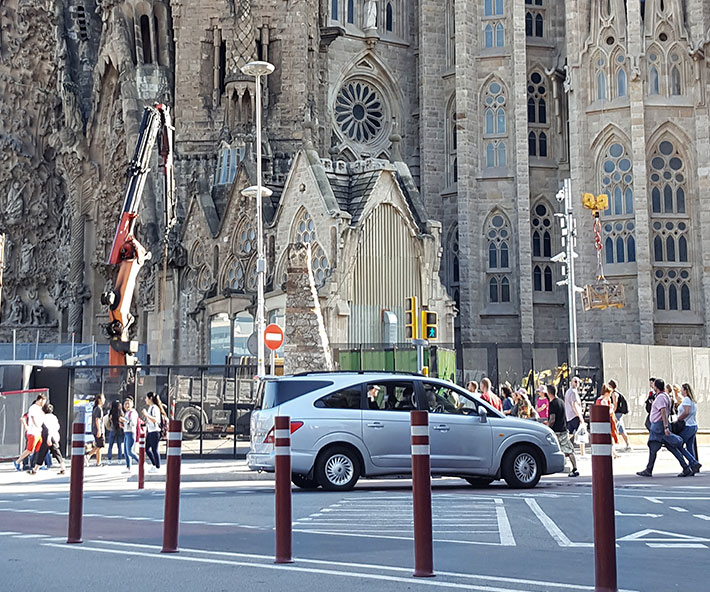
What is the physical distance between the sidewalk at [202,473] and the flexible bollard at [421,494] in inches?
393

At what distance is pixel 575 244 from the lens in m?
40.6

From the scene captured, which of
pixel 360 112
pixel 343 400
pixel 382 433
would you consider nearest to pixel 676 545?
pixel 382 433

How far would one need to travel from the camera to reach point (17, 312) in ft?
192

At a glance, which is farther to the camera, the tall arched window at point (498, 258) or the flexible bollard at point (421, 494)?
the tall arched window at point (498, 258)

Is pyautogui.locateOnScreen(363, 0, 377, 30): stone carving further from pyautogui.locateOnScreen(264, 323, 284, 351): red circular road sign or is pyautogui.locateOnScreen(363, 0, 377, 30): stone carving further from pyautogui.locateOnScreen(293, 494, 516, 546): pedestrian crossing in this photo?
pyautogui.locateOnScreen(293, 494, 516, 546): pedestrian crossing

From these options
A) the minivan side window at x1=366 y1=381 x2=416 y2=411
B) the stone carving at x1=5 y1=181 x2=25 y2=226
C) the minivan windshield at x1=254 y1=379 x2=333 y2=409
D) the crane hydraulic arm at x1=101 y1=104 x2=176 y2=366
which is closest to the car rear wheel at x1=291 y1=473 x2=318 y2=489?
the minivan windshield at x1=254 y1=379 x2=333 y2=409

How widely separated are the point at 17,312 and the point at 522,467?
47.4 meters

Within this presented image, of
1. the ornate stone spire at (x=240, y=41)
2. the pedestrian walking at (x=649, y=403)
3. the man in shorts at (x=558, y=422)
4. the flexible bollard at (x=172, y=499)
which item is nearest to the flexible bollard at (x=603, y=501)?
the flexible bollard at (x=172, y=499)

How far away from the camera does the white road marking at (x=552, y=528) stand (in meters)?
9.14

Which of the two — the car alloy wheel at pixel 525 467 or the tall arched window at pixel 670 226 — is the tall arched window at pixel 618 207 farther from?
the car alloy wheel at pixel 525 467

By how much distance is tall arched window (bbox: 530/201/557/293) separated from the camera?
147ft

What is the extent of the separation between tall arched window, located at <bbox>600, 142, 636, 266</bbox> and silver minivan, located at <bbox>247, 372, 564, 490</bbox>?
2700 centimetres

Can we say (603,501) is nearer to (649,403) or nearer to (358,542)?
(358,542)

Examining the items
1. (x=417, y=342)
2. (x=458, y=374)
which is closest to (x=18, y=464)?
(x=417, y=342)
